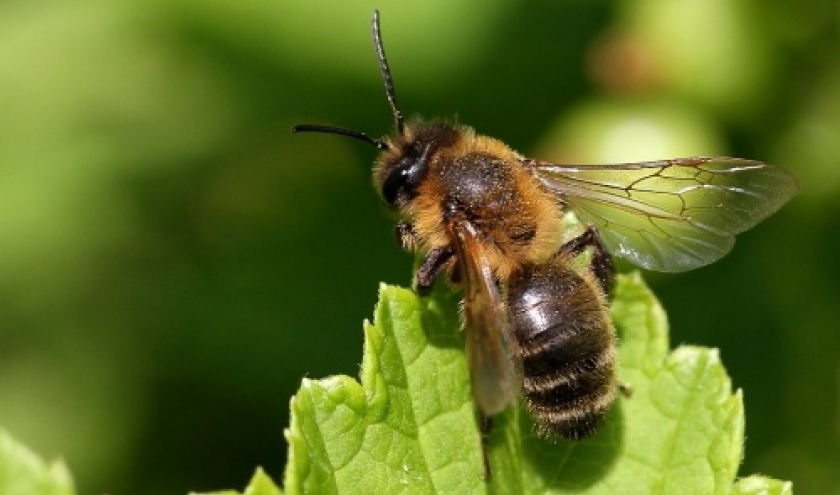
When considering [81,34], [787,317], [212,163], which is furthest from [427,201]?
[81,34]

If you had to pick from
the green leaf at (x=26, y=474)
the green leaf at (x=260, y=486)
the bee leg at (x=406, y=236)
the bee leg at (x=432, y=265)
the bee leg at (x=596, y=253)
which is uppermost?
the bee leg at (x=406, y=236)

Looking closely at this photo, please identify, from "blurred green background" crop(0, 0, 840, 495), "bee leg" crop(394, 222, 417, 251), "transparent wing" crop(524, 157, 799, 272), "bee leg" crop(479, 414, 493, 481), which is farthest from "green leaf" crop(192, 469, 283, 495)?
"blurred green background" crop(0, 0, 840, 495)

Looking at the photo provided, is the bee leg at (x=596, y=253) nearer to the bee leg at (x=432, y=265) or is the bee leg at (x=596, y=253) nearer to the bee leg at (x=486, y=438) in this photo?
the bee leg at (x=432, y=265)

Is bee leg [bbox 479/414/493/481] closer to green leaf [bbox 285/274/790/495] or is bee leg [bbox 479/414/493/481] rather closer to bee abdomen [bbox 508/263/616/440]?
green leaf [bbox 285/274/790/495]

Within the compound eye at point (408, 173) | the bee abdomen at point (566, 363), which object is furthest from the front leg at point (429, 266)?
the bee abdomen at point (566, 363)

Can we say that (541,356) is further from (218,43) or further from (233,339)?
(218,43)

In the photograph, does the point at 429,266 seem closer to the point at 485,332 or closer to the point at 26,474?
the point at 485,332

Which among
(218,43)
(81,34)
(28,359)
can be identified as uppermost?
(81,34)

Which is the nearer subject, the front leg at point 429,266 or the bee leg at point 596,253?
the front leg at point 429,266
